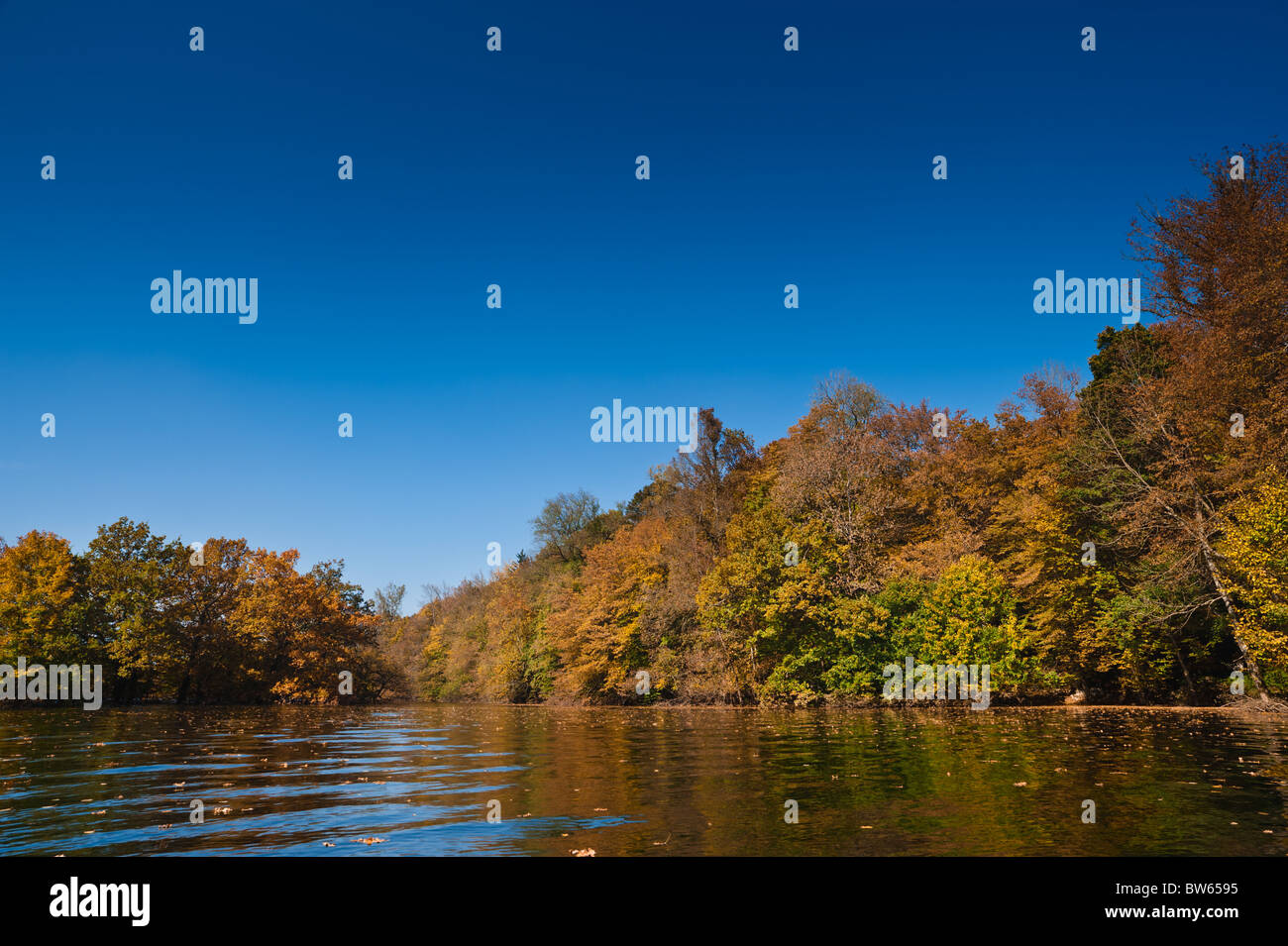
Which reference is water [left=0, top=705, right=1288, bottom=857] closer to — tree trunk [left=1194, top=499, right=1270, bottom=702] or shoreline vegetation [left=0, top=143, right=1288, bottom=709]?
tree trunk [left=1194, top=499, right=1270, bottom=702]

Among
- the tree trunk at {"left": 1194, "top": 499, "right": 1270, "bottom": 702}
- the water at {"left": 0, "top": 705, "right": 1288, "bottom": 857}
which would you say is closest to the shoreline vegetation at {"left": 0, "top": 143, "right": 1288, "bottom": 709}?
the tree trunk at {"left": 1194, "top": 499, "right": 1270, "bottom": 702}

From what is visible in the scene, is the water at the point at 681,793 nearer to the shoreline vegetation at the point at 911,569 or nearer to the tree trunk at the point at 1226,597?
the tree trunk at the point at 1226,597

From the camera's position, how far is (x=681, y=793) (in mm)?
13273

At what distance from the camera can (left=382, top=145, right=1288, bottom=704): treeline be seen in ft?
111

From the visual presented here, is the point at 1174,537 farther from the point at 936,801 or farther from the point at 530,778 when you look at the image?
the point at 530,778

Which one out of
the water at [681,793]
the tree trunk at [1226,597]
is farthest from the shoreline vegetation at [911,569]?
Result: the water at [681,793]

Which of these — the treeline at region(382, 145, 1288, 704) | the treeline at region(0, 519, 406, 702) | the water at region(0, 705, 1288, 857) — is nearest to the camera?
the water at region(0, 705, 1288, 857)

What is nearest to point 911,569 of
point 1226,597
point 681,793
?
point 1226,597

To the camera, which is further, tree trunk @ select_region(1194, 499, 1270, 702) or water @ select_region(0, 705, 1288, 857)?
tree trunk @ select_region(1194, 499, 1270, 702)

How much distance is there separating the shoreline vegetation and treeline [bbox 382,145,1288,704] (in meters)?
0.17

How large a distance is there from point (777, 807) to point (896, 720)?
950 inches

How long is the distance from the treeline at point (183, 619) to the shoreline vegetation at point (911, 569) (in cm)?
22

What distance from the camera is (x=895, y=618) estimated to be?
46500mm
